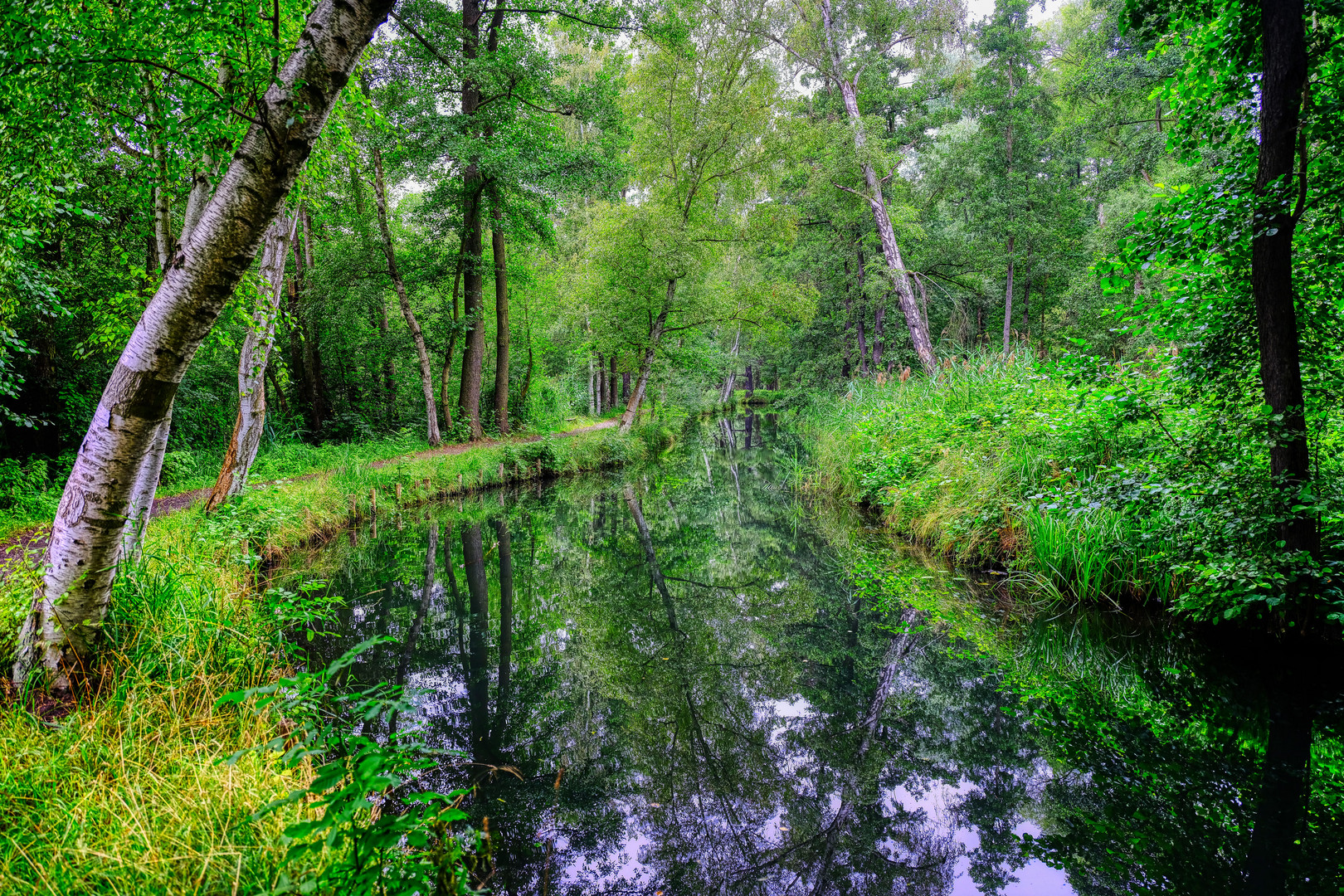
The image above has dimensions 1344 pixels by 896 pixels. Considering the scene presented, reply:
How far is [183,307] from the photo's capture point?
2182mm

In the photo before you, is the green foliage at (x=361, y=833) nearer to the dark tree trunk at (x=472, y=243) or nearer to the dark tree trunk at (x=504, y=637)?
the dark tree trunk at (x=504, y=637)

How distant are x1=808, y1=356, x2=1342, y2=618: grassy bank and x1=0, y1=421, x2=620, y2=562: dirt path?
21.5ft

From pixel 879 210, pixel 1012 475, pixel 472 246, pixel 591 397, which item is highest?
pixel 879 210

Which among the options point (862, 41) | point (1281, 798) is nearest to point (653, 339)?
point (862, 41)

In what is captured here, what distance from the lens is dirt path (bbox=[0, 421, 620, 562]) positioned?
14.4 ft

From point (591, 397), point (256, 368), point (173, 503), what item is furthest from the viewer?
point (591, 397)

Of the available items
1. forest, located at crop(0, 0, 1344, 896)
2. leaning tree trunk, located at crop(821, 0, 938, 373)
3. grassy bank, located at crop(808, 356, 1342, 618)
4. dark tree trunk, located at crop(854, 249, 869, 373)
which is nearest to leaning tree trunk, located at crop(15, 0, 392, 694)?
forest, located at crop(0, 0, 1344, 896)

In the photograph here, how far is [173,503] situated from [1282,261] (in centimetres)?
1081

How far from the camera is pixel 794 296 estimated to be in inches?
637

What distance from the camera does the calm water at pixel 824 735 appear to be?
2711mm

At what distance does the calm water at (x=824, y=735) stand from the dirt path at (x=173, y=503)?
1773 millimetres

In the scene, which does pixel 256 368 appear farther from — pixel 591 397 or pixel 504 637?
pixel 591 397

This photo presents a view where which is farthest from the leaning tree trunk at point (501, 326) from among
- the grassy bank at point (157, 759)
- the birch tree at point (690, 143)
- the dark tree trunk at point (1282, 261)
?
the dark tree trunk at point (1282, 261)

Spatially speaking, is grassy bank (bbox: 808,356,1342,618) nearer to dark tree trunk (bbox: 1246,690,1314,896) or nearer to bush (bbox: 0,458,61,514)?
dark tree trunk (bbox: 1246,690,1314,896)
